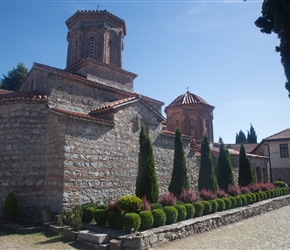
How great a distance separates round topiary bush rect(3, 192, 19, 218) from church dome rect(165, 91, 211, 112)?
1657 cm

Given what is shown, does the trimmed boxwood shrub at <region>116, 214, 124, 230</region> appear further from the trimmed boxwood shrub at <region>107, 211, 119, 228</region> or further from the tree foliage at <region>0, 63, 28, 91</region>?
the tree foliage at <region>0, 63, 28, 91</region>

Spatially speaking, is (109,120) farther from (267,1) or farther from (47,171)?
(267,1)

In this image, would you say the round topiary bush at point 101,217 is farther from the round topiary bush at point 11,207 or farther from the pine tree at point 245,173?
the pine tree at point 245,173

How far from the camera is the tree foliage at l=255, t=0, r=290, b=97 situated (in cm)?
558

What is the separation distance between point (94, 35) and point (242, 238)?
12.8 meters

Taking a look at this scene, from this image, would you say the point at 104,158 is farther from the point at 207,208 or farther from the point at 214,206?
the point at 214,206

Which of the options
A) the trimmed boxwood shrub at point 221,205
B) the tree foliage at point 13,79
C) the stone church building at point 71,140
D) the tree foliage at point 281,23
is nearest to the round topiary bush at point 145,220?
the stone church building at point 71,140

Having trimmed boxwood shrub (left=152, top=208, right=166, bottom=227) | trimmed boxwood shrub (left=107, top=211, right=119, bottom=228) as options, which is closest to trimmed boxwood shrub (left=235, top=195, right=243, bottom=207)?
trimmed boxwood shrub (left=152, top=208, right=166, bottom=227)

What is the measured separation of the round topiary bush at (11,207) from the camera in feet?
29.1

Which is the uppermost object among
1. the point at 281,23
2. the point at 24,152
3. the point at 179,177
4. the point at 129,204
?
the point at 281,23

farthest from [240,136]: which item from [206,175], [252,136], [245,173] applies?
[206,175]

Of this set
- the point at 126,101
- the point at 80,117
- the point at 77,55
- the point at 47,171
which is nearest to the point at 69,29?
the point at 77,55

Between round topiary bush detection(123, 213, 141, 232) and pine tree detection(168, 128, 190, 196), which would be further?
pine tree detection(168, 128, 190, 196)

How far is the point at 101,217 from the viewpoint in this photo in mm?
7715
